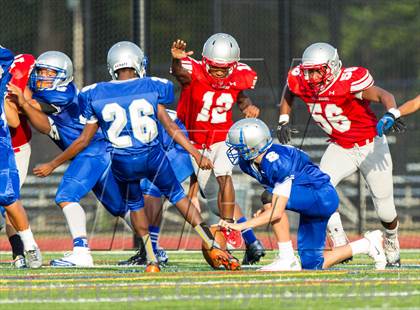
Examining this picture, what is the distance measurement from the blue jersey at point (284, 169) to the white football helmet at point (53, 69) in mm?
1998

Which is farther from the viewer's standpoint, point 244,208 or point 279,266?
point 244,208

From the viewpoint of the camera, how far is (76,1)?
15.5 metres

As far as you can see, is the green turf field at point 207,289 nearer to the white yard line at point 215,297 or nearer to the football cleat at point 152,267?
the white yard line at point 215,297

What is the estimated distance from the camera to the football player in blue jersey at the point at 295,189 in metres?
8.02

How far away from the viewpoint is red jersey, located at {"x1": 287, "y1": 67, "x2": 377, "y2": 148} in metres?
9.11

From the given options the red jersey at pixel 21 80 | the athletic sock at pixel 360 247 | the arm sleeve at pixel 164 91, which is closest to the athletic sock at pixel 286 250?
the athletic sock at pixel 360 247

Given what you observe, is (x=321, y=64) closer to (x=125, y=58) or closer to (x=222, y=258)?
(x=125, y=58)

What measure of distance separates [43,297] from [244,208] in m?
7.47

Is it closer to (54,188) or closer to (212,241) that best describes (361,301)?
(212,241)

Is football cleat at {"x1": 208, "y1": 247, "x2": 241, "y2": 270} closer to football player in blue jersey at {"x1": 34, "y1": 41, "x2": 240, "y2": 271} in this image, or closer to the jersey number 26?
football player in blue jersey at {"x1": 34, "y1": 41, "x2": 240, "y2": 271}

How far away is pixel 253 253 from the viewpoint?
9.38 m

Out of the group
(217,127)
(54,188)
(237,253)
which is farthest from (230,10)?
(217,127)

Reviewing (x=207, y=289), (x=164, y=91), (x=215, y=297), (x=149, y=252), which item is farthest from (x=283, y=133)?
(x=215, y=297)

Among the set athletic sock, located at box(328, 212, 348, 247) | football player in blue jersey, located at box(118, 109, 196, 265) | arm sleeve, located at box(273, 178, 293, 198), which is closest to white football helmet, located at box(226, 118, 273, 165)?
arm sleeve, located at box(273, 178, 293, 198)
